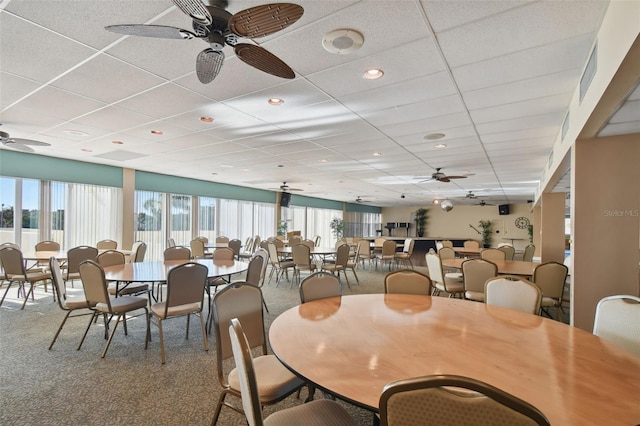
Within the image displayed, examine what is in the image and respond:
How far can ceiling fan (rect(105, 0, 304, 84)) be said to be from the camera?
156 cm

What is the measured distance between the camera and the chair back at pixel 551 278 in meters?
3.77

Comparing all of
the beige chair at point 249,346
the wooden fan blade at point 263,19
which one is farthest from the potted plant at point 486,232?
the wooden fan blade at point 263,19

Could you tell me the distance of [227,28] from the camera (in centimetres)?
184

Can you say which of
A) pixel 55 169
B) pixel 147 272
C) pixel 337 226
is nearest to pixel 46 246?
pixel 55 169

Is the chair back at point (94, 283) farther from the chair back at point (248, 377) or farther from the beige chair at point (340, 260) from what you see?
the beige chair at point (340, 260)

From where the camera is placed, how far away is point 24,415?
2.13 metres

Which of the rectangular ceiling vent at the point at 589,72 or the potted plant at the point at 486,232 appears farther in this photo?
the potted plant at the point at 486,232

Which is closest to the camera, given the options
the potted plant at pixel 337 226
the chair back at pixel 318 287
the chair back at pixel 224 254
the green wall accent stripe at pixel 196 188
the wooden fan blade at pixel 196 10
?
the wooden fan blade at pixel 196 10

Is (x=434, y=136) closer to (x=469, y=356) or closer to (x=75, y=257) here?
(x=469, y=356)

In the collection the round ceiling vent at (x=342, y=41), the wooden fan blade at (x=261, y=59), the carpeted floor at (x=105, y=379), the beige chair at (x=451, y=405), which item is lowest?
the carpeted floor at (x=105, y=379)

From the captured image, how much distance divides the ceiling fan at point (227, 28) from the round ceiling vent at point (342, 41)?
37cm

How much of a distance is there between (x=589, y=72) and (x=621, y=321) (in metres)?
1.83

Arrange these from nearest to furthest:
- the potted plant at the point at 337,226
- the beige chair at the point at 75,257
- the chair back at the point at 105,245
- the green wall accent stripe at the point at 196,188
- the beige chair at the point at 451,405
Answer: the beige chair at the point at 451,405, the beige chair at the point at 75,257, the chair back at the point at 105,245, the green wall accent stripe at the point at 196,188, the potted plant at the point at 337,226

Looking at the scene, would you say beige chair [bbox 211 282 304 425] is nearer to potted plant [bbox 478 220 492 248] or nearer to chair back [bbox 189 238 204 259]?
chair back [bbox 189 238 204 259]
